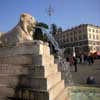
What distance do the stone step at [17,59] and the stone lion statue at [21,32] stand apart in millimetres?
603

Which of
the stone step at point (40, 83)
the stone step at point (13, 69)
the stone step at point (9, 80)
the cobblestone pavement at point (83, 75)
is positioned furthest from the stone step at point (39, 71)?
the cobblestone pavement at point (83, 75)

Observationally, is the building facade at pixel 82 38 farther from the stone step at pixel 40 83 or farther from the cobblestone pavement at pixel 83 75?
the stone step at pixel 40 83

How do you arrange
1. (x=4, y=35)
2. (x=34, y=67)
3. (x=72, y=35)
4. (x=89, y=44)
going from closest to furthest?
(x=34, y=67) → (x=4, y=35) → (x=89, y=44) → (x=72, y=35)

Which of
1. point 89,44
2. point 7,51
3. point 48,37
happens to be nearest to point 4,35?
point 7,51

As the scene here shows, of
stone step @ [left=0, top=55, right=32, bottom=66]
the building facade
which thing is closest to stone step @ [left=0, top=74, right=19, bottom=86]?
stone step @ [left=0, top=55, right=32, bottom=66]

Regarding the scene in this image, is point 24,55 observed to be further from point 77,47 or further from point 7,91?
point 77,47

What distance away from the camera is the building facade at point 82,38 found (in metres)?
86.4

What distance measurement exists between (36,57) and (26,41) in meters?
0.75

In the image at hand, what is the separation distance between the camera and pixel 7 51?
6543mm

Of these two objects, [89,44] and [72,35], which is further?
[72,35]

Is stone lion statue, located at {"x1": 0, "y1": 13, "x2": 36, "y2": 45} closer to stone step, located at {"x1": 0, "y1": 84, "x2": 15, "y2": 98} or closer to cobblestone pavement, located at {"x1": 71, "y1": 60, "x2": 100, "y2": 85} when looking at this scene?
stone step, located at {"x1": 0, "y1": 84, "x2": 15, "y2": 98}

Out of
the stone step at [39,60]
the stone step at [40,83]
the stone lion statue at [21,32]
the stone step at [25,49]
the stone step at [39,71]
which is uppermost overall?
the stone lion statue at [21,32]

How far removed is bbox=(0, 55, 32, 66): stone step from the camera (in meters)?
6.09

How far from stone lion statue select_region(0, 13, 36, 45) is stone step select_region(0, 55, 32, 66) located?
1.98 ft
